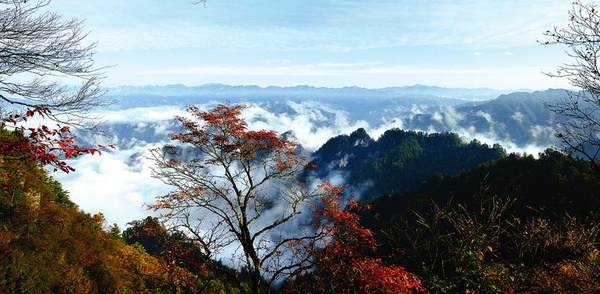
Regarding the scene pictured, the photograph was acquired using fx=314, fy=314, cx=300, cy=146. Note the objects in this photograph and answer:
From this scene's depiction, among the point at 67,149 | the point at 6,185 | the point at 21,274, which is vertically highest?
A: the point at 67,149

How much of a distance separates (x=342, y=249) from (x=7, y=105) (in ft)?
41.3

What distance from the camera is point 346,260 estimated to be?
555 inches

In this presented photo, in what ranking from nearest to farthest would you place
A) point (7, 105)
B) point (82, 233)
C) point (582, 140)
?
point (582, 140) → point (7, 105) → point (82, 233)

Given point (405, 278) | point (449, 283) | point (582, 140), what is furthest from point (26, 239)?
point (582, 140)

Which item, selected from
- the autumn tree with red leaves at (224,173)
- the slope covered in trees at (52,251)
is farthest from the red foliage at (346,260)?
the slope covered in trees at (52,251)

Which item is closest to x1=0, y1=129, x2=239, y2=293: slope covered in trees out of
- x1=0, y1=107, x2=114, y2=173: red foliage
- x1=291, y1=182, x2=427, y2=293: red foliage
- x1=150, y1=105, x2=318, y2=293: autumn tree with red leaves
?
x1=150, y1=105, x2=318, y2=293: autumn tree with red leaves

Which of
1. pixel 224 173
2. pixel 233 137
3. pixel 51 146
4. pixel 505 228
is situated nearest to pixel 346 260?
pixel 224 173

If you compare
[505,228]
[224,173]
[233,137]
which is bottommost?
[505,228]

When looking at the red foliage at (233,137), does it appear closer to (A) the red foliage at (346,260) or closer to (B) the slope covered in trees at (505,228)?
(A) the red foliage at (346,260)

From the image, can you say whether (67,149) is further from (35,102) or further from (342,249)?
(342,249)

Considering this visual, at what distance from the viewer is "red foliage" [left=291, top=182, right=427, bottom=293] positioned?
1184cm

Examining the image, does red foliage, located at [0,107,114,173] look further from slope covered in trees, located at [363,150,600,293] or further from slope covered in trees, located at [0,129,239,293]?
slope covered in trees, located at [363,150,600,293]

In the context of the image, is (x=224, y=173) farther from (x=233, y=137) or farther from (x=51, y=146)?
(x=51, y=146)

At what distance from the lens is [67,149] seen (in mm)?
9586
